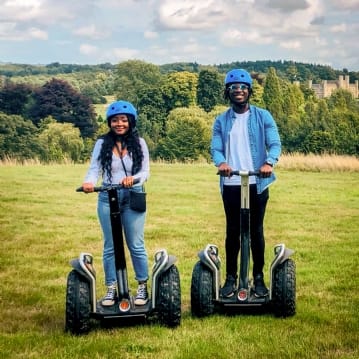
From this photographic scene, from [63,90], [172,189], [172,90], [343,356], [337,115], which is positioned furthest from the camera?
[172,90]

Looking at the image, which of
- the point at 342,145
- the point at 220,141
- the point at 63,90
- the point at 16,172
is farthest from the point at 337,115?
the point at 220,141

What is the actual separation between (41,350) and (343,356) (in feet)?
7.23

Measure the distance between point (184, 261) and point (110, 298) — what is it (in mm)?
2929

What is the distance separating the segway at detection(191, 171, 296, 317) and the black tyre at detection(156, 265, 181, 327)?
31cm

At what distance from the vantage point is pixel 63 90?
47.2m

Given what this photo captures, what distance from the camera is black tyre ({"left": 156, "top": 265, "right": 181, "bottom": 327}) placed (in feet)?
17.5

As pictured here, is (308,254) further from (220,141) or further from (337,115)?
(337,115)

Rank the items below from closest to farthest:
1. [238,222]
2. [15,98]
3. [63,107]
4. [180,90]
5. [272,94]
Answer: [238,222]
[15,98]
[63,107]
[180,90]
[272,94]

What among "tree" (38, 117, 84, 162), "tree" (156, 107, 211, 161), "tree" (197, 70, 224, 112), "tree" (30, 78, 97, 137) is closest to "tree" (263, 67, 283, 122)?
"tree" (197, 70, 224, 112)

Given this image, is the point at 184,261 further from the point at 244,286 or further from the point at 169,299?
the point at 169,299

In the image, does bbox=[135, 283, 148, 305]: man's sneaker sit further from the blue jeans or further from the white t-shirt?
the white t-shirt

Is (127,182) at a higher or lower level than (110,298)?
higher

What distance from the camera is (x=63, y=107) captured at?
46844 millimetres

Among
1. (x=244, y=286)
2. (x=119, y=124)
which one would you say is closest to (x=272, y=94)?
(x=244, y=286)
